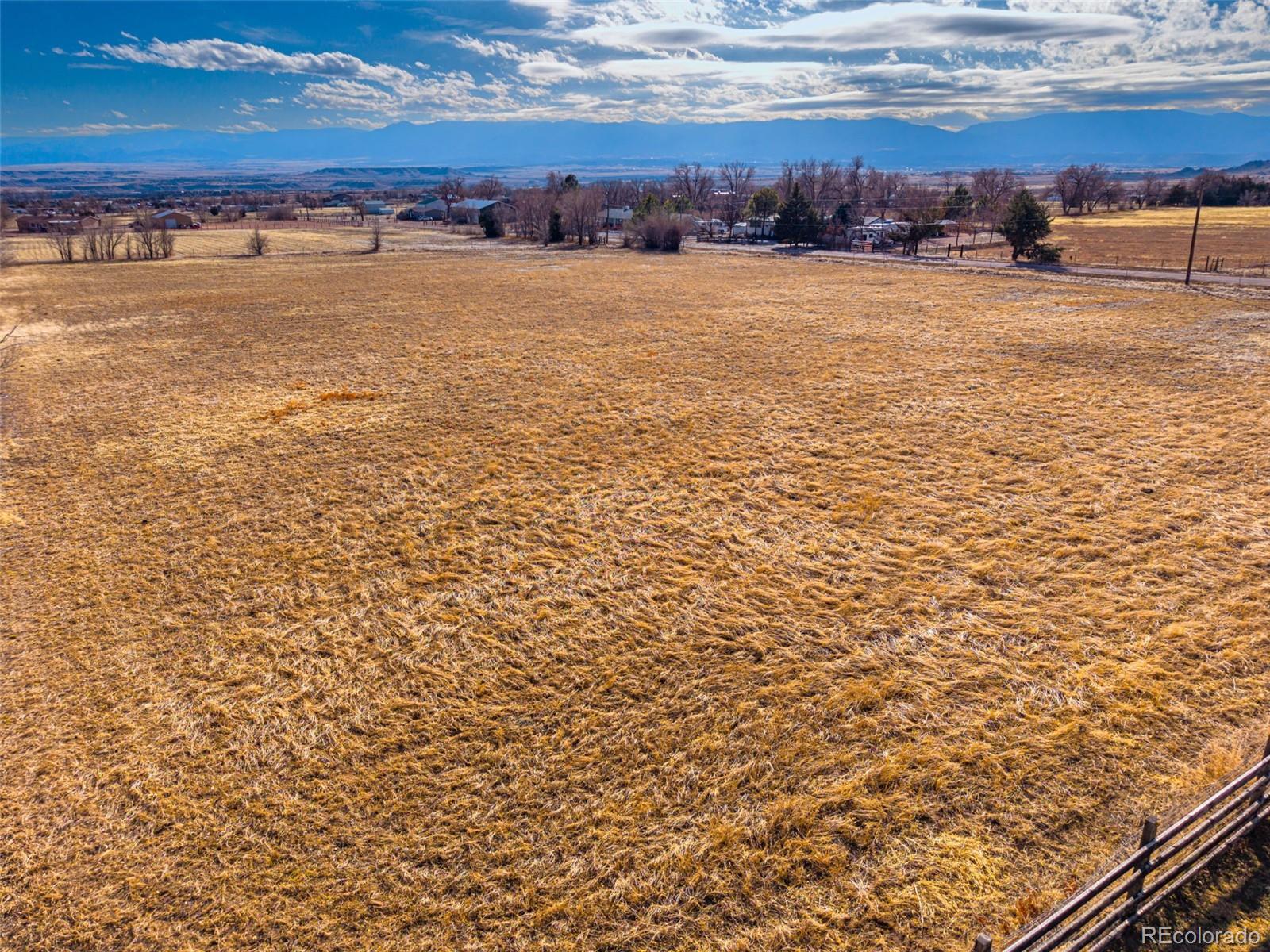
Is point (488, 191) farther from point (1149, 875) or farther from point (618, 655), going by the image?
point (1149, 875)

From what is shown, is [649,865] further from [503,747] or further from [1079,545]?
[1079,545]

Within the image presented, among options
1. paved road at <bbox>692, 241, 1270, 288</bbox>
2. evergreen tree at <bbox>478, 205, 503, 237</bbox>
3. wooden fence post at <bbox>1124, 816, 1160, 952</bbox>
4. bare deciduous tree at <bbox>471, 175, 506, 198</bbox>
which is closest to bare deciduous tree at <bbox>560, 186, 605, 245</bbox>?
paved road at <bbox>692, 241, 1270, 288</bbox>

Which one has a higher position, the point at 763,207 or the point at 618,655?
the point at 763,207

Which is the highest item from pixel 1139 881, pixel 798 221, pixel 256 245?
pixel 798 221

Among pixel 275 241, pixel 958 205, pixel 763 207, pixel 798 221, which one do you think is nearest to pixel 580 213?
pixel 798 221

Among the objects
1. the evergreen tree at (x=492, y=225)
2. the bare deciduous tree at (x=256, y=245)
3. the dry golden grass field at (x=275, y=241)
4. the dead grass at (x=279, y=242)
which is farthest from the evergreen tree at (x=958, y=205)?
the bare deciduous tree at (x=256, y=245)

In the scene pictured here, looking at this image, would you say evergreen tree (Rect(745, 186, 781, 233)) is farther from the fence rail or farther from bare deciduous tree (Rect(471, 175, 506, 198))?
bare deciduous tree (Rect(471, 175, 506, 198))

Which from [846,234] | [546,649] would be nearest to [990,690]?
[546,649]
